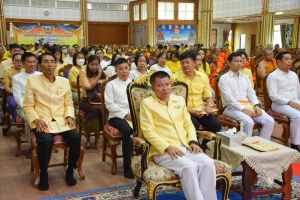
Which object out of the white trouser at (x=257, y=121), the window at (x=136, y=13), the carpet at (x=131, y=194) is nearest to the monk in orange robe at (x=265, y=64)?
the white trouser at (x=257, y=121)

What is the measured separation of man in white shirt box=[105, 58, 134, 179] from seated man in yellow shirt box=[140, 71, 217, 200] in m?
Result: 0.67

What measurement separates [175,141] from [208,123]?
956 millimetres

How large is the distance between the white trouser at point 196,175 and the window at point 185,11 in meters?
17.4

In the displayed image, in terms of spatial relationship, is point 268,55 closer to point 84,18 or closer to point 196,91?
point 196,91

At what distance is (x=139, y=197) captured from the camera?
2.53 metres

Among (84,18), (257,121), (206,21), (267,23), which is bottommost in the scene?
(257,121)

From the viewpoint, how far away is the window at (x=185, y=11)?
18.6m

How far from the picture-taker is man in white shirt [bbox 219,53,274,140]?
11.3 ft

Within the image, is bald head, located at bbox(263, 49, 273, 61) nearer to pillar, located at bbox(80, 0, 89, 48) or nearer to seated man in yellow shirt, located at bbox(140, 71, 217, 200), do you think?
seated man in yellow shirt, located at bbox(140, 71, 217, 200)

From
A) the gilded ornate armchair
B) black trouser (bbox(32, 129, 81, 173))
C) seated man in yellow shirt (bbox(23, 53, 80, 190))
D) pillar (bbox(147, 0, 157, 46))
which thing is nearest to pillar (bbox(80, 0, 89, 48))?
pillar (bbox(147, 0, 157, 46))

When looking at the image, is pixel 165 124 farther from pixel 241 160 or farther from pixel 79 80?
pixel 79 80

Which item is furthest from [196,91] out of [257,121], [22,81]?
[22,81]

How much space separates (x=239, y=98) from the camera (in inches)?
143

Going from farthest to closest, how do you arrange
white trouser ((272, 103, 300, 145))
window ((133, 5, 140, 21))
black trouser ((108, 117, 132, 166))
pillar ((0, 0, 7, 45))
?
window ((133, 5, 140, 21)) < pillar ((0, 0, 7, 45)) < white trouser ((272, 103, 300, 145)) < black trouser ((108, 117, 132, 166))
